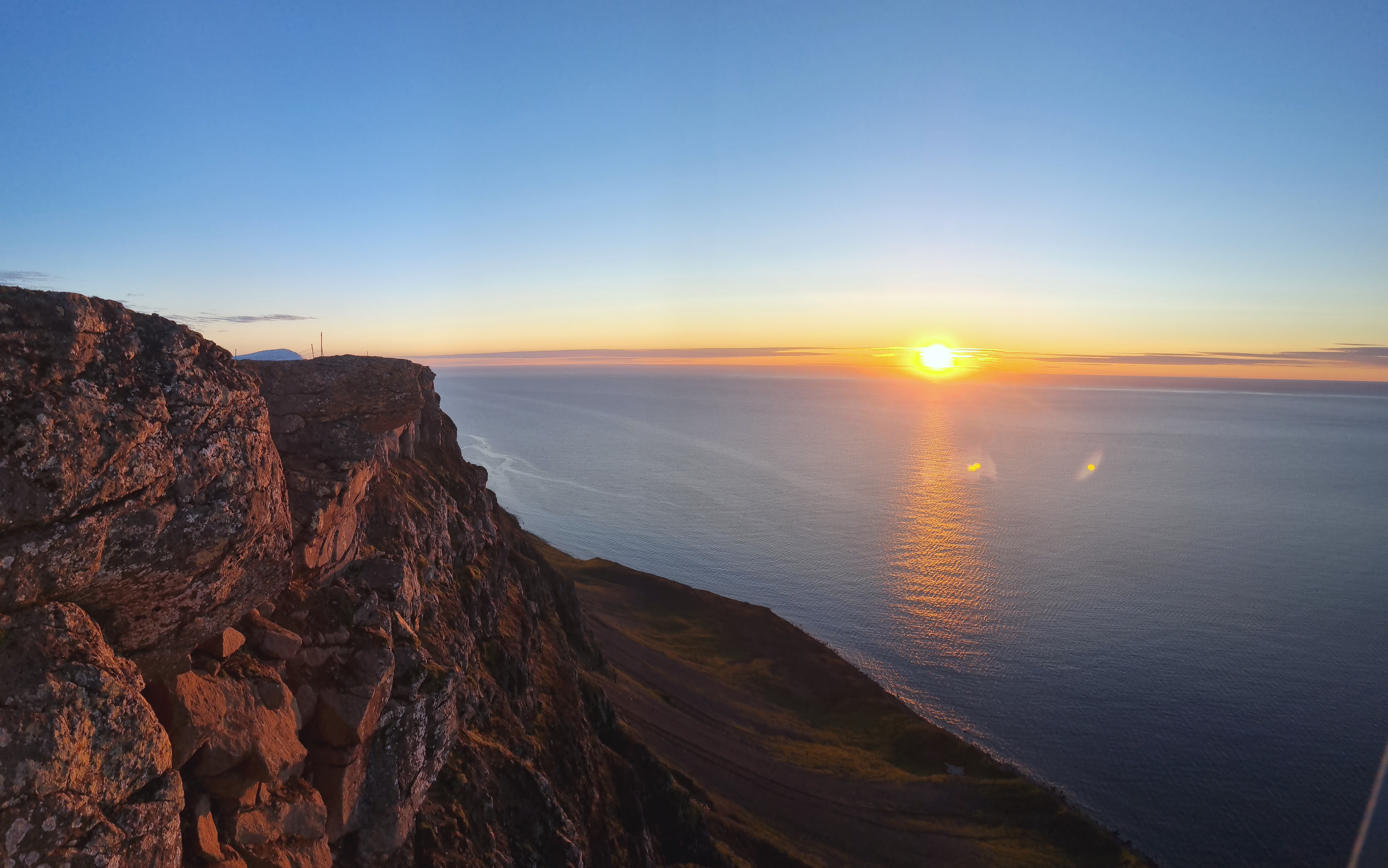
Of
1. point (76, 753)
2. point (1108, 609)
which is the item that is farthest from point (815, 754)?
point (76, 753)

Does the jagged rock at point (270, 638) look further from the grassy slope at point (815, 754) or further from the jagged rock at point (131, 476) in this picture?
the grassy slope at point (815, 754)

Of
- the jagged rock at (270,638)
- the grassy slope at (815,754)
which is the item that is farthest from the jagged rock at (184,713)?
the grassy slope at (815,754)

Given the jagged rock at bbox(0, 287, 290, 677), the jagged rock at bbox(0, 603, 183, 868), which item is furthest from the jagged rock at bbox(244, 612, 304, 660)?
the jagged rock at bbox(0, 603, 183, 868)

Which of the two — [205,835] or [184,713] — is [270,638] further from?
[205,835]

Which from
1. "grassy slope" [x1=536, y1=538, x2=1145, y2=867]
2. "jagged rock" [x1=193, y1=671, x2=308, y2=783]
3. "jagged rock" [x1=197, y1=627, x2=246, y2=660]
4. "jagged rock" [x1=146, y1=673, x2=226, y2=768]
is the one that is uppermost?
"jagged rock" [x1=197, y1=627, x2=246, y2=660]

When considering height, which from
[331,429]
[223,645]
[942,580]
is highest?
[331,429]

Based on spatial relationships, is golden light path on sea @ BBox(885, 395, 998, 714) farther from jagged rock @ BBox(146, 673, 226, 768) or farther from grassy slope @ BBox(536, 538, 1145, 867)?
jagged rock @ BBox(146, 673, 226, 768)
